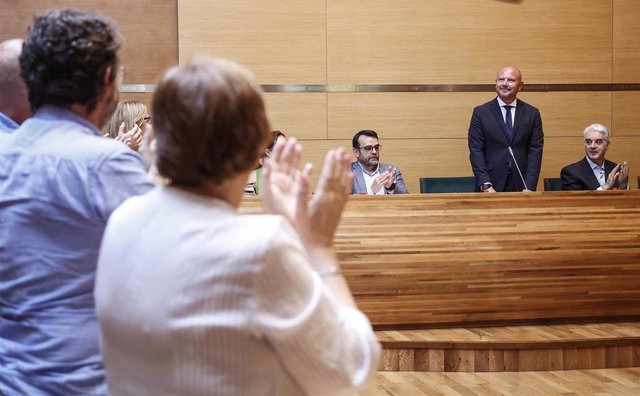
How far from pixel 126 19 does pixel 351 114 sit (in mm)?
1822

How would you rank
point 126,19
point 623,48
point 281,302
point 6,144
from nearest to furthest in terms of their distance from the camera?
point 281,302
point 6,144
point 126,19
point 623,48

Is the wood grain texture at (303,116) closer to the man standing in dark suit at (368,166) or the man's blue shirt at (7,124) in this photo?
the man standing in dark suit at (368,166)

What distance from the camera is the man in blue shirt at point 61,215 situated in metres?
1.30

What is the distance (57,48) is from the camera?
51.1 inches

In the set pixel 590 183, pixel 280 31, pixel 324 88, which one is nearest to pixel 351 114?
pixel 324 88

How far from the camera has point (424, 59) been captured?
6938mm

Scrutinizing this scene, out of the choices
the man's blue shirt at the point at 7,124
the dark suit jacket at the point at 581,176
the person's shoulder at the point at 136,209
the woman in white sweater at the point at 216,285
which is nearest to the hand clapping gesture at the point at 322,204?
the woman in white sweater at the point at 216,285

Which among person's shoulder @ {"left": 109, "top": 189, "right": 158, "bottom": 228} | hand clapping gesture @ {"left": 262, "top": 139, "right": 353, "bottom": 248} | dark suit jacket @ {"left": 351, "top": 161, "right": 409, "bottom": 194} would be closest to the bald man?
person's shoulder @ {"left": 109, "top": 189, "right": 158, "bottom": 228}

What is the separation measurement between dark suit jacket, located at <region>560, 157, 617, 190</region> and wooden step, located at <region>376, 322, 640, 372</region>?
59.4 inches

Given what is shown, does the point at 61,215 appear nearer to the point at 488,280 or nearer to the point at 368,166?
Result: the point at 488,280

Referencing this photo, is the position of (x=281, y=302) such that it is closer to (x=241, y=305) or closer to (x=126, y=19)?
(x=241, y=305)

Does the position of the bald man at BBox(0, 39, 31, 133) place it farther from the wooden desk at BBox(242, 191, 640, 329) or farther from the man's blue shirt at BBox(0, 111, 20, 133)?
the wooden desk at BBox(242, 191, 640, 329)

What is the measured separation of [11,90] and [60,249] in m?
0.53

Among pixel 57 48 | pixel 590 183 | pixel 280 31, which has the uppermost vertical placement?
pixel 280 31
